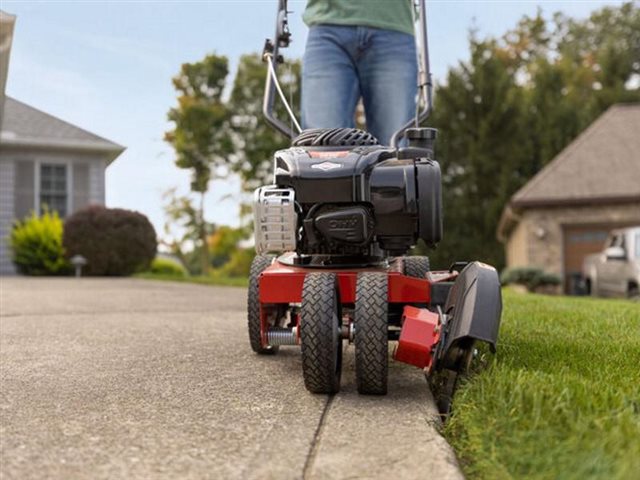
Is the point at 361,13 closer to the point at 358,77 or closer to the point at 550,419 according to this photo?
Result: the point at 358,77

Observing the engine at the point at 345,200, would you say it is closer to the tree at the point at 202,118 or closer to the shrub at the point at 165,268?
the shrub at the point at 165,268

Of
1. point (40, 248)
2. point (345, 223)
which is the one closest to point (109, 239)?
point (40, 248)

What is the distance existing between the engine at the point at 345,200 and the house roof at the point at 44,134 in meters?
14.3

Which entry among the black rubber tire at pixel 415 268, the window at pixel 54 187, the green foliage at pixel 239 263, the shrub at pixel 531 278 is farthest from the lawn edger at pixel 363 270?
the green foliage at pixel 239 263

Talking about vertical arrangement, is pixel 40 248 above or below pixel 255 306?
above

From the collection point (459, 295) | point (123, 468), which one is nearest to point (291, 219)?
point (459, 295)

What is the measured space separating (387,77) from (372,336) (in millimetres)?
1721

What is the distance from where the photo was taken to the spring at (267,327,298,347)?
2.96 metres

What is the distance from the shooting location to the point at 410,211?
2.76 meters

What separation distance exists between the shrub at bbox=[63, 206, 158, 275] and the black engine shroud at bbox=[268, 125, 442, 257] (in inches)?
478

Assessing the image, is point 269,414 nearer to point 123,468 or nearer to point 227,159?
point 123,468

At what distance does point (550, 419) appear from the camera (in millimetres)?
2068

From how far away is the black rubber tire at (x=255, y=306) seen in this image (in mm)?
3344

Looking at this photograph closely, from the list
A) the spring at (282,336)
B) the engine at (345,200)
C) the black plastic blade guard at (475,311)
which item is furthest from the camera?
A: the spring at (282,336)
